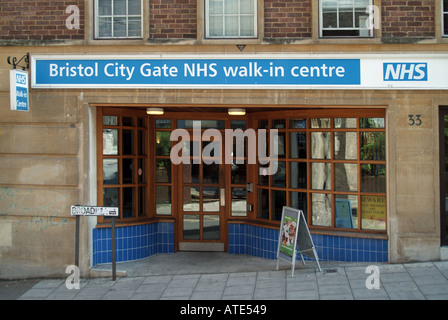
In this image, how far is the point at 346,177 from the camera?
28.3 ft

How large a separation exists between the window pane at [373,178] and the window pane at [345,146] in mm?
288

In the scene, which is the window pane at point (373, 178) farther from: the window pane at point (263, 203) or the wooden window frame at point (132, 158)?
the wooden window frame at point (132, 158)

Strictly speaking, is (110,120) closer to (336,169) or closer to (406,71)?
(336,169)

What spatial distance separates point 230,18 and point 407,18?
Result: 2.99 metres

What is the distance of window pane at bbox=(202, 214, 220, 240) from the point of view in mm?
9836

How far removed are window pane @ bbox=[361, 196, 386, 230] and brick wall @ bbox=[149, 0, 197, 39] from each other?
13.8 feet

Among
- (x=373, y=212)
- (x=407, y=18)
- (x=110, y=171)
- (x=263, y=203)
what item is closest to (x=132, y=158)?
(x=110, y=171)

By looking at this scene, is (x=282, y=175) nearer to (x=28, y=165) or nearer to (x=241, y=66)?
(x=241, y=66)

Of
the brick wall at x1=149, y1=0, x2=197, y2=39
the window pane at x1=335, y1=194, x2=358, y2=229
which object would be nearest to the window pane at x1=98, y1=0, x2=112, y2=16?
the brick wall at x1=149, y1=0, x2=197, y2=39
